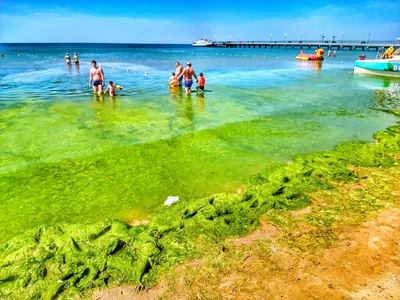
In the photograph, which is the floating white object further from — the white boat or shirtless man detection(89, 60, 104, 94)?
the white boat

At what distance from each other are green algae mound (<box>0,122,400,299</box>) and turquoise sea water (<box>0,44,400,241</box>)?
0.47 m

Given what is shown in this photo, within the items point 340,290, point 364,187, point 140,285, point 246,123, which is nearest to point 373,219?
point 364,187

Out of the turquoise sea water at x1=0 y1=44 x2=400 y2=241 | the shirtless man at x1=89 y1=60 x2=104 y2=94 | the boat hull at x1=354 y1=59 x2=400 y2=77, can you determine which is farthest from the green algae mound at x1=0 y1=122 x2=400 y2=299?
the boat hull at x1=354 y1=59 x2=400 y2=77

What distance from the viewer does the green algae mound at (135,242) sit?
364 cm

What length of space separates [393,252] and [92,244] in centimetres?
458

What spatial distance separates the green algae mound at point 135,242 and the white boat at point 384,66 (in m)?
23.4

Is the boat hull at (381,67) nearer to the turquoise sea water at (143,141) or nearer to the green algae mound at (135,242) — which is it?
the turquoise sea water at (143,141)

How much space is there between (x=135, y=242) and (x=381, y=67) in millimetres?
28146

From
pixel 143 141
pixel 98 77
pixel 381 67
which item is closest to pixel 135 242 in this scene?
pixel 143 141

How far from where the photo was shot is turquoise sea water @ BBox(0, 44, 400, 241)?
561 centimetres

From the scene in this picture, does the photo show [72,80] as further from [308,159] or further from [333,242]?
[333,242]

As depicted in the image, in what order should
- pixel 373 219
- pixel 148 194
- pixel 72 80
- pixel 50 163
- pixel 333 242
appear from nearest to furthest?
pixel 333 242 < pixel 373 219 < pixel 148 194 < pixel 50 163 < pixel 72 80

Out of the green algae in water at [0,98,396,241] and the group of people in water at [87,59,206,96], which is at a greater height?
the group of people in water at [87,59,206,96]

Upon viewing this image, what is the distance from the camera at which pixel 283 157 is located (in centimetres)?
768
